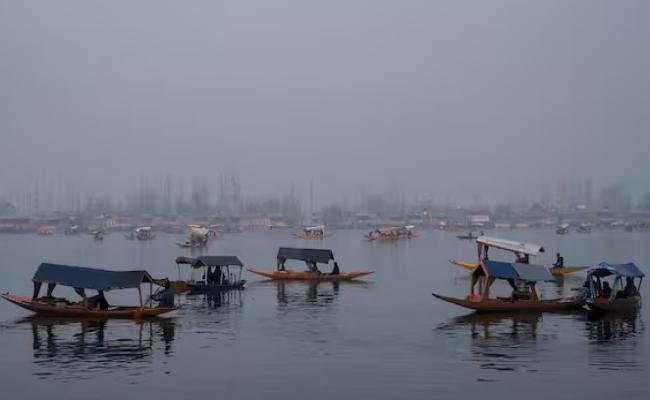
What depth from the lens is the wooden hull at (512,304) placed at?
25927mm

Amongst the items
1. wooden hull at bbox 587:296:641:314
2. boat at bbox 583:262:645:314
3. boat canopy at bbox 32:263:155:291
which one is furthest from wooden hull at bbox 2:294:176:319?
boat at bbox 583:262:645:314

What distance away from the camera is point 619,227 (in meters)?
182

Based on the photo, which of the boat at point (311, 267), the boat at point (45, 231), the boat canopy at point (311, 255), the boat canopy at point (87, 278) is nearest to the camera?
the boat canopy at point (87, 278)

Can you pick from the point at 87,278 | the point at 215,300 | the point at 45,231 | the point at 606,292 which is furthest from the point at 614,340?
the point at 45,231

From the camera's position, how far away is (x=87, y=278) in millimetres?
24703

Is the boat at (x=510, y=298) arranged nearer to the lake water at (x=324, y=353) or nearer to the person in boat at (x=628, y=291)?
the lake water at (x=324, y=353)

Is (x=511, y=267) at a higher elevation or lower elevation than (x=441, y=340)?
higher

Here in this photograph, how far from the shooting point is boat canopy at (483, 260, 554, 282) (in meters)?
26.0

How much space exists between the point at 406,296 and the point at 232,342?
562 inches

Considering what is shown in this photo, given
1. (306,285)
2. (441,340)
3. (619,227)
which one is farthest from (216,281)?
(619,227)

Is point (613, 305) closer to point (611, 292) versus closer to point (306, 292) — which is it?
point (611, 292)

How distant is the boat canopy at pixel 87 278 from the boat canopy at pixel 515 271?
12.0 metres

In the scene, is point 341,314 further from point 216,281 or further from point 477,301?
point 216,281

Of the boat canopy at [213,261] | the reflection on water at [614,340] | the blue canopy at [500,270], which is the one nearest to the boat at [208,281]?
the boat canopy at [213,261]
